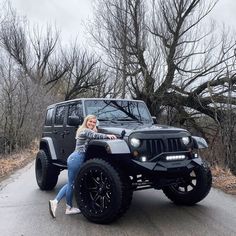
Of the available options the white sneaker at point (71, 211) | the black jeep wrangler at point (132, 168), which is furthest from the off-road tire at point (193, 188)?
the white sneaker at point (71, 211)

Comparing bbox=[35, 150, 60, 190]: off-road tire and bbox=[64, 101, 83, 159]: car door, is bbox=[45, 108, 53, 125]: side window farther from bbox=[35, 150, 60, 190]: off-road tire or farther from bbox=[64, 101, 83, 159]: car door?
bbox=[64, 101, 83, 159]: car door

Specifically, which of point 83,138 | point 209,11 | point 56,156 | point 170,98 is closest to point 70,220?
point 83,138

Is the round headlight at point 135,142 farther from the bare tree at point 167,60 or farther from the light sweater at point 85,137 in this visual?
the bare tree at point 167,60

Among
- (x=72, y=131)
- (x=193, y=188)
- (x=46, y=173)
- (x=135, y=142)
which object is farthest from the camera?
(x=46, y=173)

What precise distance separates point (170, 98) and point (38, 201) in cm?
1374

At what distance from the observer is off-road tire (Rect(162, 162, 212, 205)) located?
7598mm

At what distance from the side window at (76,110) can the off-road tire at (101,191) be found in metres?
1.72

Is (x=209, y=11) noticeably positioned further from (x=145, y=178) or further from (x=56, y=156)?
(x=145, y=178)

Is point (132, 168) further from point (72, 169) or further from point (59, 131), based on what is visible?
point (59, 131)

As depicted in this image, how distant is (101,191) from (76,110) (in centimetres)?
240

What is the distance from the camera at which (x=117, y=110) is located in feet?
28.5

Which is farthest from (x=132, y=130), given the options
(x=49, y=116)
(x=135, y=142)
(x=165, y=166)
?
(x=49, y=116)

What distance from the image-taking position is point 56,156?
9.25 m

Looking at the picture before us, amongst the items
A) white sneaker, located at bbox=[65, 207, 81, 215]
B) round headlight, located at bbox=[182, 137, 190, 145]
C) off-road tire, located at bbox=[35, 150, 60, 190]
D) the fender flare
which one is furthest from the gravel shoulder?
white sneaker, located at bbox=[65, 207, 81, 215]
